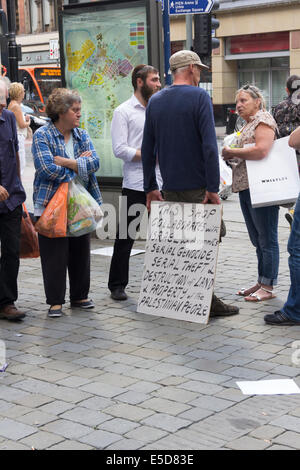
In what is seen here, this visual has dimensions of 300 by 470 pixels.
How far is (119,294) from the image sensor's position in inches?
269

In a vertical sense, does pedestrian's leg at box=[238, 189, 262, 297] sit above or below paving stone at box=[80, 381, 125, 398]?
above

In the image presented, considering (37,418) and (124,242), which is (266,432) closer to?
(37,418)

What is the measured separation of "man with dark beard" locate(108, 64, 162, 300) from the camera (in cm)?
677

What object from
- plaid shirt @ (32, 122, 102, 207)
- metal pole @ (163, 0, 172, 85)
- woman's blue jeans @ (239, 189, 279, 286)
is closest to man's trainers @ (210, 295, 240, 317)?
woman's blue jeans @ (239, 189, 279, 286)

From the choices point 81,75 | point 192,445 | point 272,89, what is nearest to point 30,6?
point 272,89

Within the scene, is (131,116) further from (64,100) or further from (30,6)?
(30,6)

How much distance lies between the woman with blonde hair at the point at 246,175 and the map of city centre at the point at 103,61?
293 centimetres

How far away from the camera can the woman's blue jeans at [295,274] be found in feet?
19.3

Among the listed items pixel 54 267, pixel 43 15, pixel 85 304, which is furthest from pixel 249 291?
pixel 43 15

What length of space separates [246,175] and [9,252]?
199 cm

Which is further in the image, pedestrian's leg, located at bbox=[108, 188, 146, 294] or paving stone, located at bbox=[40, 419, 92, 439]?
pedestrian's leg, located at bbox=[108, 188, 146, 294]

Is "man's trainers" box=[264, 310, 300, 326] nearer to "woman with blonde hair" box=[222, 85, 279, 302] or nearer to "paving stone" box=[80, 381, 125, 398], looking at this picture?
"woman with blonde hair" box=[222, 85, 279, 302]

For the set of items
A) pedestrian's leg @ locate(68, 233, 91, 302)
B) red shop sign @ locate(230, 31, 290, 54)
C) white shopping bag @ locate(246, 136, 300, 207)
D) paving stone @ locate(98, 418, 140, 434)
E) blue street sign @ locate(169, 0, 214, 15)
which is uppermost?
red shop sign @ locate(230, 31, 290, 54)

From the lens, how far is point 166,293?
625cm
